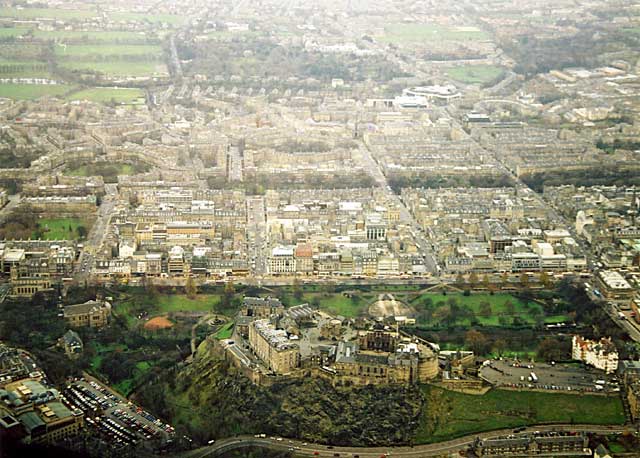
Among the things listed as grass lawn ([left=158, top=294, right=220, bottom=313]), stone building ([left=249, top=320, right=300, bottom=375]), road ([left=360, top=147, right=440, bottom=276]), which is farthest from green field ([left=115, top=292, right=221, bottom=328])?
road ([left=360, top=147, right=440, bottom=276])

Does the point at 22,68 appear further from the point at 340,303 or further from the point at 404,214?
the point at 340,303

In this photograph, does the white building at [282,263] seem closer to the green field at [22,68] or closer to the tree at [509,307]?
the tree at [509,307]

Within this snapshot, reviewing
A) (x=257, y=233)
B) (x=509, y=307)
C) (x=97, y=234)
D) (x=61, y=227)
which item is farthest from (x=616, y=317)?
(x=61, y=227)

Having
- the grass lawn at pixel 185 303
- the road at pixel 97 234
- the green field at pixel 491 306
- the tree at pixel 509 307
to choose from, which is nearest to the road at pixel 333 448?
the green field at pixel 491 306

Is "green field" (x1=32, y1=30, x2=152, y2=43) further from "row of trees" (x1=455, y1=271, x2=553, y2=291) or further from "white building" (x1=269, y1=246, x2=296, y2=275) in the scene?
"row of trees" (x1=455, y1=271, x2=553, y2=291)

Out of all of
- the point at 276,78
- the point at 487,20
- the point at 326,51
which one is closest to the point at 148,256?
the point at 276,78

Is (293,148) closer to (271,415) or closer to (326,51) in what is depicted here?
(326,51)
